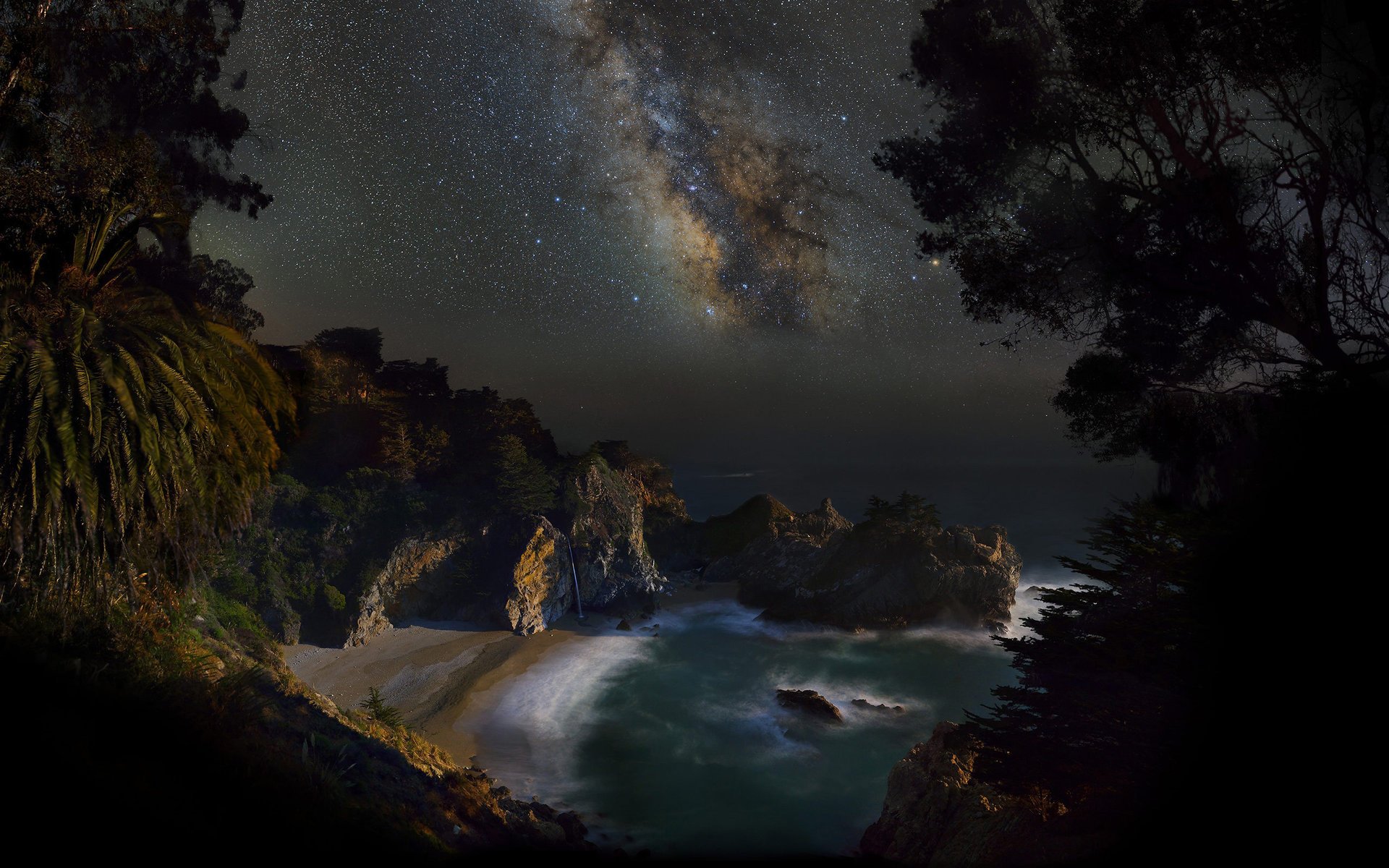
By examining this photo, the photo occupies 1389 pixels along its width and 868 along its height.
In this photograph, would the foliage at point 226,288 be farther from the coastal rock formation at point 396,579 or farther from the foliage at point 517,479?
the foliage at point 517,479

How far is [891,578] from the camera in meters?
41.8

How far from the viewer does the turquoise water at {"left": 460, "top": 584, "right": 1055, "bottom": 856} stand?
19.6 meters

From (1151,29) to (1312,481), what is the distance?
708 cm

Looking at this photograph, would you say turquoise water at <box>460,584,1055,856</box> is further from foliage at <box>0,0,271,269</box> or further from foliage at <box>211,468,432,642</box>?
foliage at <box>0,0,271,269</box>

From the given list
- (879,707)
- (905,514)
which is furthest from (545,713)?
(905,514)

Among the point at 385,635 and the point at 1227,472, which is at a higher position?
the point at 1227,472

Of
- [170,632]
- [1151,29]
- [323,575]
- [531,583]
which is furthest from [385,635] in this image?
[1151,29]

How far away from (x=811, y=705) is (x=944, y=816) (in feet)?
47.1

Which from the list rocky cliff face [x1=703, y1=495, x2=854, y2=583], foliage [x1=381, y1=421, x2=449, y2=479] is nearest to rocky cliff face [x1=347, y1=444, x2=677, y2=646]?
foliage [x1=381, y1=421, x2=449, y2=479]

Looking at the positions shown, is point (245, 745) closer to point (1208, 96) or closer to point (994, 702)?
point (1208, 96)

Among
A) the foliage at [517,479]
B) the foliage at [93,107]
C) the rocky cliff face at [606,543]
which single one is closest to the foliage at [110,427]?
the foliage at [93,107]

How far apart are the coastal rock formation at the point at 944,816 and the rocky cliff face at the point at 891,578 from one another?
976 inches

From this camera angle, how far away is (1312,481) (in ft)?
22.8

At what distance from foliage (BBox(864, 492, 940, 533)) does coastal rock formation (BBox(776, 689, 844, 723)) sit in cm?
1858
